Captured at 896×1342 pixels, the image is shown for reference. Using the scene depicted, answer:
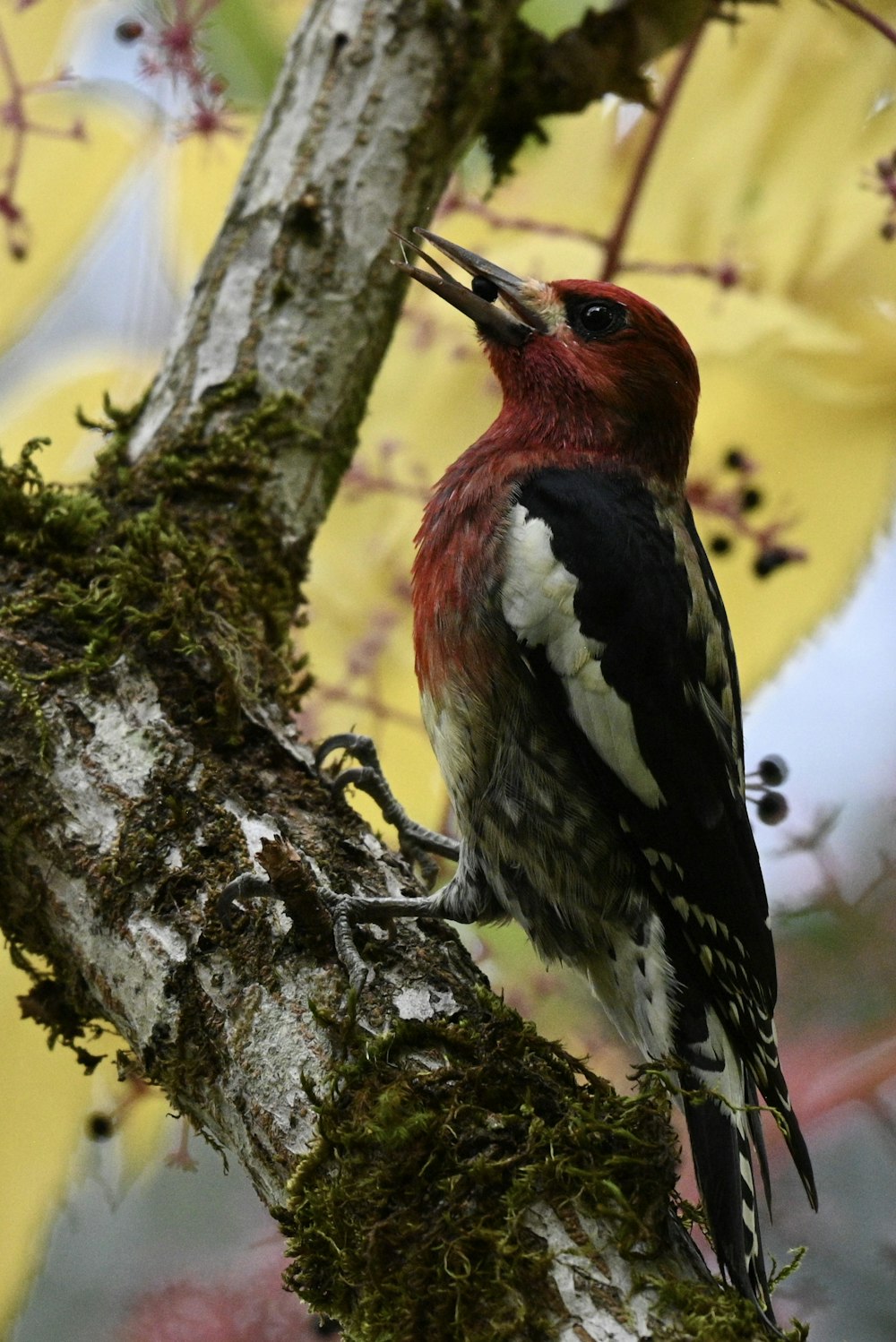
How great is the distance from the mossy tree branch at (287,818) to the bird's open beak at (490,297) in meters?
0.17

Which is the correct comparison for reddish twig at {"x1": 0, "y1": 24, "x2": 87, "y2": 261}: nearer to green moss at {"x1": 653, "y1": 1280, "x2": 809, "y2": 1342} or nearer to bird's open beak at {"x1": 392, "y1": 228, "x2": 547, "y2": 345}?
bird's open beak at {"x1": 392, "y1": 228, "x2": 547, "y2": 345}

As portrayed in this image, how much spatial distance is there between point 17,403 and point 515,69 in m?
1.33

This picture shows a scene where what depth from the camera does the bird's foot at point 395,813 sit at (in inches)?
95.1

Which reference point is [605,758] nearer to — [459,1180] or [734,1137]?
[734,1137]

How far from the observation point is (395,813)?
2486 mm

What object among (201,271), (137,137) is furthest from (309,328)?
(137,137)

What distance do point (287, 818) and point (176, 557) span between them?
21.2 inches

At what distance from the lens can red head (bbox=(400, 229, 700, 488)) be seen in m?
2.49

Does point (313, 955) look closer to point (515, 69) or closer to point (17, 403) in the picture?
point (17, 403)

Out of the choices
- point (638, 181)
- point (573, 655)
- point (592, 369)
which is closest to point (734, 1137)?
point (573, 655)

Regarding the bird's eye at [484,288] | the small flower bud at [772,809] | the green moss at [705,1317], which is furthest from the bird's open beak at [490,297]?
the green moss at [705,1317]

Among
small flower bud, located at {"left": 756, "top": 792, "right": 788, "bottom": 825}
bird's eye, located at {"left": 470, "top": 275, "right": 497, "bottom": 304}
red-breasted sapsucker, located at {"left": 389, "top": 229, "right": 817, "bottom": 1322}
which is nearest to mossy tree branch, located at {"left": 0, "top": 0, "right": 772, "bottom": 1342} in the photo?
bird's eye, located at {"left": 470, "top": 275, "right": 497, "bottom": 304}

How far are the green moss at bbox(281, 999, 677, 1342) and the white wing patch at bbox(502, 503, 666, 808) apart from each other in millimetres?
586

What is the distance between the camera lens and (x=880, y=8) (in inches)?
95.0
